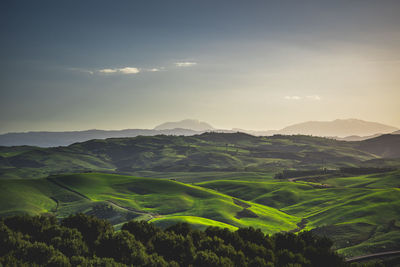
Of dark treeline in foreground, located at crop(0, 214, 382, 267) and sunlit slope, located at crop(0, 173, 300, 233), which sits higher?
dark treeline in foreground, located at crop(0, 214, 382, 267)

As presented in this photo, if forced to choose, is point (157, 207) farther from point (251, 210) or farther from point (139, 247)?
point (139, 247)

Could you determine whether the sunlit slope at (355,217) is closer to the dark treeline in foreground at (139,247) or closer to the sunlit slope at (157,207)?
the sunlit slope at (157,207)

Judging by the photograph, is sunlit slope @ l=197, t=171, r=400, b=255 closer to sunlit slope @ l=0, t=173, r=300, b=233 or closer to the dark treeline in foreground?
sunlit slope @ l=0, t=173, r=300, b=233

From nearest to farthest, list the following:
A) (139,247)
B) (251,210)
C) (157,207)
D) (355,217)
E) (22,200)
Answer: (139,247)
(355,217)
(251,210)
(22,200)
(157,207)

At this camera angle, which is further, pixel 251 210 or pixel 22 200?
pixel 22 200

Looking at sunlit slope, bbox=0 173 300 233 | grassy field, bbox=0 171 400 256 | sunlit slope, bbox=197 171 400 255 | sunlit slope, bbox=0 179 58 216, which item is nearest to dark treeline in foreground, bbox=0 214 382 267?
sunlit slope, bbox=197 171 400 255

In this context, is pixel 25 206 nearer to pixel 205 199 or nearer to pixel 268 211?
pixel 205 199

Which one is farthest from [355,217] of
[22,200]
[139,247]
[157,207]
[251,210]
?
[22,200]

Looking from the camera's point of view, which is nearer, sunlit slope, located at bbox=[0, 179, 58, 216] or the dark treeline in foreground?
the dark treeline in foreground

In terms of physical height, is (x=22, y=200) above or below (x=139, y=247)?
below
